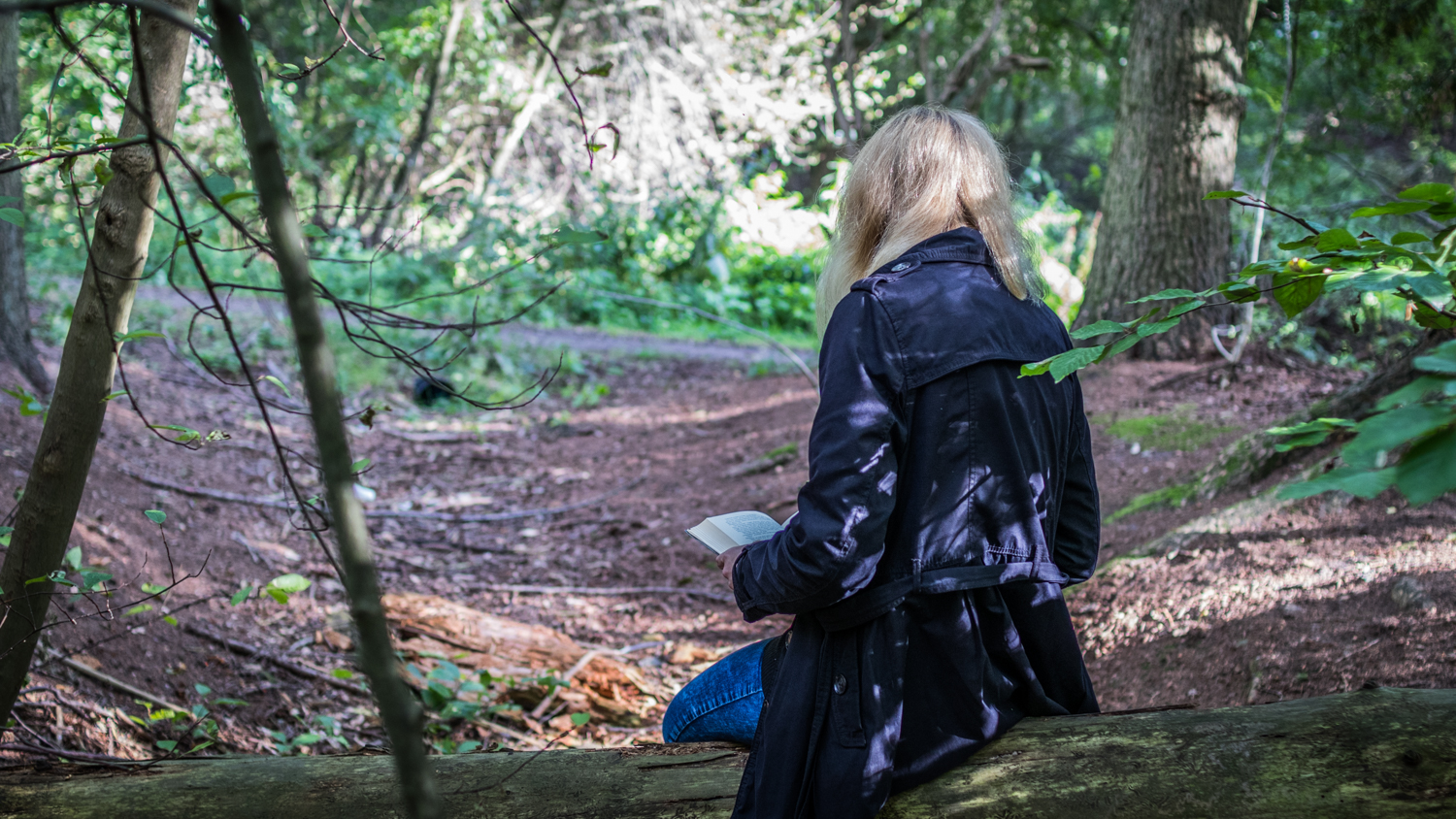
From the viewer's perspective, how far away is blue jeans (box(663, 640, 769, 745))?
6.91ft

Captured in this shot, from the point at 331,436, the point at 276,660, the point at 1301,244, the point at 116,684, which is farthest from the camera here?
the point at 276,660

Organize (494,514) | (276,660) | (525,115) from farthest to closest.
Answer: (525,115) → (494,514) → (276,660)

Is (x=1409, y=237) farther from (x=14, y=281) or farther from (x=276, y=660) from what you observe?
(x=14, y=281)

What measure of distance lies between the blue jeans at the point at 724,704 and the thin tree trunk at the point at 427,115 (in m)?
11.3

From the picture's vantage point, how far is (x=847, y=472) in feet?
5.34

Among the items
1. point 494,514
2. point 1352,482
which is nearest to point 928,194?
point 1352,482

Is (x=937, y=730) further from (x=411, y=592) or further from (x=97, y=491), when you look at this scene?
(x=97, y=491)

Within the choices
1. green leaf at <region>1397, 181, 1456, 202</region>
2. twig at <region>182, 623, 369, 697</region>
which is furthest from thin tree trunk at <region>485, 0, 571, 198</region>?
green leaf at <region>1397, 181, 1456, 202</region>

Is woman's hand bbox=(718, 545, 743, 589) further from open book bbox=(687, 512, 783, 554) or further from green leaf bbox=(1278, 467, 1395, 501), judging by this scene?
green leaf bbox=(1278, 467, 1395, 501)

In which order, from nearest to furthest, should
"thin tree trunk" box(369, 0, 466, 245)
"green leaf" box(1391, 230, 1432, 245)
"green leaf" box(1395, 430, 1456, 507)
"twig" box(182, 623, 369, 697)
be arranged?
"green leaf" box(1395, 430, 1456, 507), "green leaf" box(1391, 230, 1432, 245), "twig" box(182, 623, 369, 697), "thin tree trunk" box(369, 0, 466, 245)

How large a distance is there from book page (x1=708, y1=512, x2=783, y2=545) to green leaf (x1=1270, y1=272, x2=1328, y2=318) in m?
1.03

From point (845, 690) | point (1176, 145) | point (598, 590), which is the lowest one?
point (598, 590)

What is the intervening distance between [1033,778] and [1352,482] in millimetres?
1065

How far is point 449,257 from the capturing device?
41.6ft
